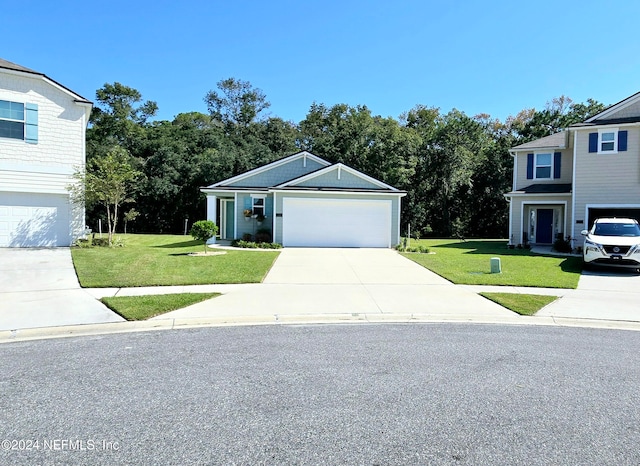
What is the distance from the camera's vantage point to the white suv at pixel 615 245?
42.8 ft

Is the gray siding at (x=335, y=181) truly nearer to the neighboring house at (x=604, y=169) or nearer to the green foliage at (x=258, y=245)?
the green foliage at (x=258, y=245)

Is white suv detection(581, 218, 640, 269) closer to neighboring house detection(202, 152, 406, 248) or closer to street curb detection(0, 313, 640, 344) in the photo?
street curb detection(0, 313, 640, 344)

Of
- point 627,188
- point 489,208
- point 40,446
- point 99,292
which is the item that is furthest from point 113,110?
point 40,446

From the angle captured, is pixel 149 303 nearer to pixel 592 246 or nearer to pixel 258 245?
pixel 258 245

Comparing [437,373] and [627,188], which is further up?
[627,188]

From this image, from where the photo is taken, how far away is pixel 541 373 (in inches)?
189

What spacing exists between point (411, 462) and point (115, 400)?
2.76m

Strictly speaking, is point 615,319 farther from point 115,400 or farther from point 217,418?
point 115,400

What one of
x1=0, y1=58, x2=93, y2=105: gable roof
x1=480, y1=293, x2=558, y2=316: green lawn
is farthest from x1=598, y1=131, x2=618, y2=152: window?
x1=0, y1=58, x2=93, y2=105: gable roof

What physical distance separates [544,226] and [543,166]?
343 centimetres

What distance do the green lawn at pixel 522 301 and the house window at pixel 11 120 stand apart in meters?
18.2

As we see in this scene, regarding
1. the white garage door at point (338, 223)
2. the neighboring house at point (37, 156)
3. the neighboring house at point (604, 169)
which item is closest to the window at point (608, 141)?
the neighboring house at point (604, 169)

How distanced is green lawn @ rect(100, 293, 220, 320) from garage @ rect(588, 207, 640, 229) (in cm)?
1838

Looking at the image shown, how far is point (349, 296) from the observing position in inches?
367
